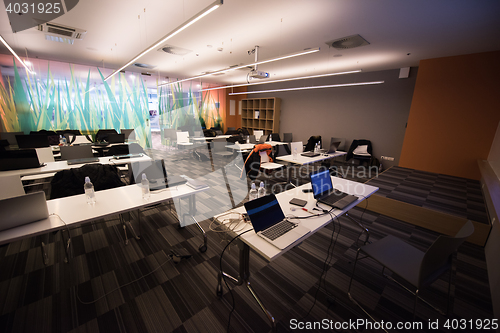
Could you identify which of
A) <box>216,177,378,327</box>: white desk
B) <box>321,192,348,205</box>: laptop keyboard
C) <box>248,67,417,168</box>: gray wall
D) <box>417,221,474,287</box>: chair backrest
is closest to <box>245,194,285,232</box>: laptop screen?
<box>216,177,378,327</box>: white desk

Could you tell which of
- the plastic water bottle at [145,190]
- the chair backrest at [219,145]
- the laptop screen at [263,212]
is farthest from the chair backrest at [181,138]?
the laptop screen at [263,212]

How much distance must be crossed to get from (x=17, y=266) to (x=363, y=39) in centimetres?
624

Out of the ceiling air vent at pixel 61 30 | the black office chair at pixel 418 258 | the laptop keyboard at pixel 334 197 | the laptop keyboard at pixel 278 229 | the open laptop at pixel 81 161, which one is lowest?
the black office chair at pixel 418 258

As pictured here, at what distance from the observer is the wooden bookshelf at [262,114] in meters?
9.55

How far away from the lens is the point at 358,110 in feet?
23.6

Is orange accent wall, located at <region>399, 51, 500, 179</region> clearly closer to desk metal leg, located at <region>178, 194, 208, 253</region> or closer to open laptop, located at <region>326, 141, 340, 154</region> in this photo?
open laptop, located at <region>326, 141, 340, 154</region>

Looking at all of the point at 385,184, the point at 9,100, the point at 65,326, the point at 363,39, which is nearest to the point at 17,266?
the point at 65,326

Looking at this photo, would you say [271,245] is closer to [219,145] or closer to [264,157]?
[264,157]

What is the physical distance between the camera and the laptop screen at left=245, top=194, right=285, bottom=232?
1554 mm

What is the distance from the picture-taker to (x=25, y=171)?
300 centimetres

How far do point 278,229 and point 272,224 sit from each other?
8cm

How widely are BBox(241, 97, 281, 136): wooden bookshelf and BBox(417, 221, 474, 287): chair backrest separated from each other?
8476 mm

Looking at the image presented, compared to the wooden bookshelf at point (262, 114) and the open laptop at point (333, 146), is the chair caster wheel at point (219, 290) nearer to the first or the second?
the open laptop at point (333, 146)

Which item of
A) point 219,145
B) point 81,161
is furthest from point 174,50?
point 81,161
